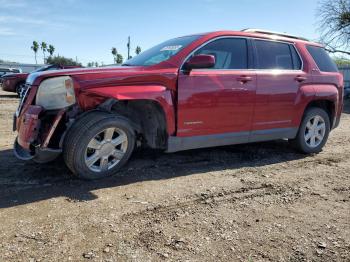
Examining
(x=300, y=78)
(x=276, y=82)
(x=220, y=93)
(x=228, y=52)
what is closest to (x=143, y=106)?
(x=220, y=93)

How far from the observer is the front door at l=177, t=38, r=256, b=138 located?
4.49 metres

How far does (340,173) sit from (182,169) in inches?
88.8

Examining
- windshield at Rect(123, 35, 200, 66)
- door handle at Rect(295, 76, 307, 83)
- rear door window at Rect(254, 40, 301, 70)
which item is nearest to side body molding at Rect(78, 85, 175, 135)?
windshield at Rect(123, 35, 200, 66)

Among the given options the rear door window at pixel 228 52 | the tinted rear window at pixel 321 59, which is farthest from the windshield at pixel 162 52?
the tinted rear window at pixel 321 59

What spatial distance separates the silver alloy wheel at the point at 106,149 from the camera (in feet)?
13.3

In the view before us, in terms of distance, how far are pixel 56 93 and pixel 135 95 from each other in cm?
87

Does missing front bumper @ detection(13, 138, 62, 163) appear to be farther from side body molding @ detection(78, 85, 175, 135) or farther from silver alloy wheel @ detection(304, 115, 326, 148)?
silver alloy wheel @ detection(304, 115, 326, 148)

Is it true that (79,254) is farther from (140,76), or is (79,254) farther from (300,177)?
(300,177)

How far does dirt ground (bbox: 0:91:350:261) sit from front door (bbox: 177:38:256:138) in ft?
1.96

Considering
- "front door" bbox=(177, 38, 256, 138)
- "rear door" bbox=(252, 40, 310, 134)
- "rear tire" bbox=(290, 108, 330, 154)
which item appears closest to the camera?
"front door" bbox=(177, 38, 256, 138)

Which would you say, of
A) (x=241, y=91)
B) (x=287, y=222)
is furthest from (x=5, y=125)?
(x=287, y=222)

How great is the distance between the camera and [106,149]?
415 cm

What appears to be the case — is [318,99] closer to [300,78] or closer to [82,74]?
[300,78]

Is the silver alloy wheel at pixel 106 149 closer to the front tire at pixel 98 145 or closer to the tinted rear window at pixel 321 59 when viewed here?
the front tire at pixel 98 145
